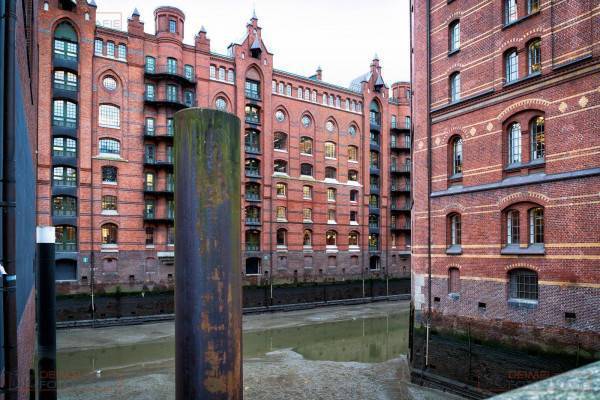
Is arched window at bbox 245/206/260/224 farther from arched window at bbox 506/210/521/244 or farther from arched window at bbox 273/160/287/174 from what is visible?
arched window at bbox 506/210/521/244

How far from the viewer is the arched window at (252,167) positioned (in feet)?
109

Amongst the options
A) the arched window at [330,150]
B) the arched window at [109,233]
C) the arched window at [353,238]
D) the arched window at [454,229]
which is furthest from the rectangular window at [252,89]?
the arched window at [454,229]

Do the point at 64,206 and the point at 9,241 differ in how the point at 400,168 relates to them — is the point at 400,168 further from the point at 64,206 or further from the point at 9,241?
the point at 9,241

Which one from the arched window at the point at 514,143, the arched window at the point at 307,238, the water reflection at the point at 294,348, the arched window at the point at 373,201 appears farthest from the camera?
the arched window at the point at 373,201

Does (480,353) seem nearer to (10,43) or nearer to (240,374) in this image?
(240,374)

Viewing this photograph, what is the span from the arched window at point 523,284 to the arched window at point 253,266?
21.9 meters

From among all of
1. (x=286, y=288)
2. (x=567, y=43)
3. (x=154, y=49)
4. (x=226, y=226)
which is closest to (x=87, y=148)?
(x=154, y=49)

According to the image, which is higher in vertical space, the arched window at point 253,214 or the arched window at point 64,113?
the arched window at point 64,113

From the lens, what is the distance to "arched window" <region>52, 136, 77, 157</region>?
1048 inches

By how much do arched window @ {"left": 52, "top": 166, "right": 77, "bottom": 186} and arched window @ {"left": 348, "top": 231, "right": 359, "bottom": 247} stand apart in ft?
70.3

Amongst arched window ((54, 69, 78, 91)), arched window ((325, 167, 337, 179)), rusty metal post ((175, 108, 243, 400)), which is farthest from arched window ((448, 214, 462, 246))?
arched window ((54, 69, 78, 91))

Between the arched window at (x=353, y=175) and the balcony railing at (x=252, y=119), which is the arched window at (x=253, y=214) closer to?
the balcony railing at (x=252, y=119)

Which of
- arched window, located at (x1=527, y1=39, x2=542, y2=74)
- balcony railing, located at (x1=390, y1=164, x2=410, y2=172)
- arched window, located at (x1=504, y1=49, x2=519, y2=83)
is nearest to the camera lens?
arched window, located at (x1=527, y1=39, x2=542, y2=74)

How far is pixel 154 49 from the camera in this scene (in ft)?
96.4
